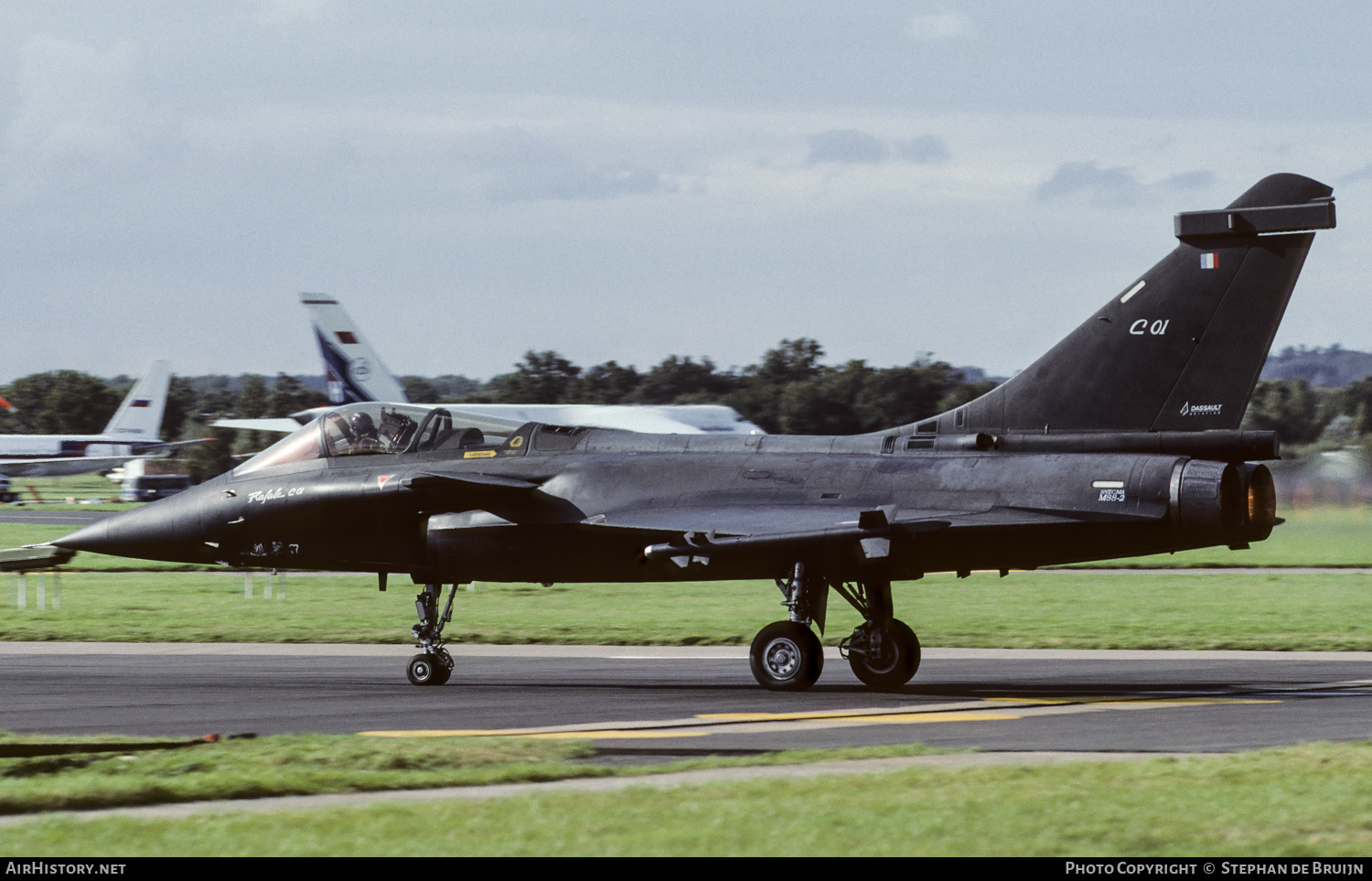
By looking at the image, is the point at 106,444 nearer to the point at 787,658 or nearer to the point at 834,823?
the point at 787,658

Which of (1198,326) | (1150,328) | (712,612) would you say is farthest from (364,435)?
(712,612)

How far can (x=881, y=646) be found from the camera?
17.5m

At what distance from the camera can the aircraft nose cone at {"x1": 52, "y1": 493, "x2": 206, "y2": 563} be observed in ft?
63.0

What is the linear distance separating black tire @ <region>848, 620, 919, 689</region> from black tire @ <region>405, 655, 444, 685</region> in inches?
181

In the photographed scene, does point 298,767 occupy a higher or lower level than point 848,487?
lower

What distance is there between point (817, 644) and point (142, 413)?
7208cm

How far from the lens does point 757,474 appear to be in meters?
A: 17.3

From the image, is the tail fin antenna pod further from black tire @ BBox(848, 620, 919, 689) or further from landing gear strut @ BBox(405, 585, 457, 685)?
landing gear strut @ BBox(405, 585, 457, 685)

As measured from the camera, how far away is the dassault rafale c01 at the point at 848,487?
15703 mm

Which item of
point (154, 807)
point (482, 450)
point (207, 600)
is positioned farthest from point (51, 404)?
point (154, 807)

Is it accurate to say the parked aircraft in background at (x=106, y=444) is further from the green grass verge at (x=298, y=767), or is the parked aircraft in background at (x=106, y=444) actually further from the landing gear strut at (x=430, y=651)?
the green grass verge at (x=298, y=767)

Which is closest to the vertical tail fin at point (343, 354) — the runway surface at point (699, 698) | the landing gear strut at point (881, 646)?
the runway surface at point (699, 698)

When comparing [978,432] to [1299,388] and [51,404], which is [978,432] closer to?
[1299,388]
